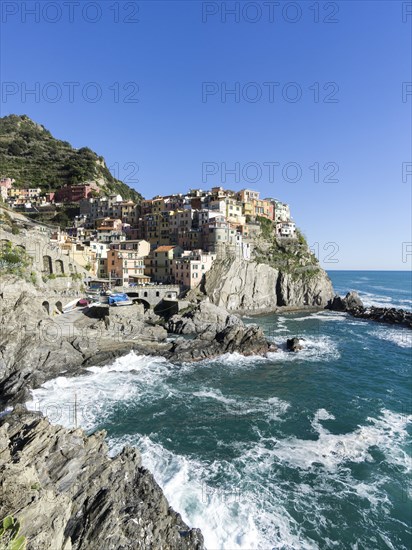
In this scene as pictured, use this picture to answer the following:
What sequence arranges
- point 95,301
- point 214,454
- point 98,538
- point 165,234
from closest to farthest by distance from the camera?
point 98,538 → point 214,454 → point 95,301 → point 165,234

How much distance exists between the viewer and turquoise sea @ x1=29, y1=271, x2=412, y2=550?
57.2 feet

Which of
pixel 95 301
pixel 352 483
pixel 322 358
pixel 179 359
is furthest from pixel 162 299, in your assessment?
pixel 352 483

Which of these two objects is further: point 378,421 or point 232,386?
point 232,386

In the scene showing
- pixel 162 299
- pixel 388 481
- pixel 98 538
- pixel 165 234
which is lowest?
pixel 388 481

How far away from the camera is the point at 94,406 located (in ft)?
96.8

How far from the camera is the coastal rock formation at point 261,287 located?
7212cm

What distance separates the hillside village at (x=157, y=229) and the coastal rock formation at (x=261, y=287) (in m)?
3.53

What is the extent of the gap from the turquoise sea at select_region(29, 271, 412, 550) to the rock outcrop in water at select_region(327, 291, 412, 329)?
26757mm

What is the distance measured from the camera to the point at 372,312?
76875 millimetres

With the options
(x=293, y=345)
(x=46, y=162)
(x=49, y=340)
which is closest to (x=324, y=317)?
(x=293, y=345)

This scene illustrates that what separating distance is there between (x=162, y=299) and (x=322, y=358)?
108 feet

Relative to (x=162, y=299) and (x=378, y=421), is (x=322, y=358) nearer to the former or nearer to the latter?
(x=378, y=421)

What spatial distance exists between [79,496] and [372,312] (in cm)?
7688

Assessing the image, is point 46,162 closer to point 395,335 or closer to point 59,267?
point 59,267
